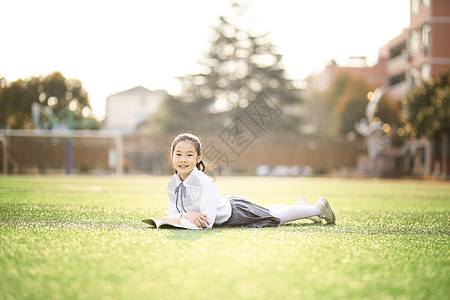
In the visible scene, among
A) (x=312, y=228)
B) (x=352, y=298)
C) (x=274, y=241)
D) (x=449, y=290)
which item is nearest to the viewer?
(x=352, y=298)

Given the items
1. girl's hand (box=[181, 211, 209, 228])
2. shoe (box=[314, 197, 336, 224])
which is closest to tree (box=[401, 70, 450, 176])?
shoe (box=[314, 197, 336, 224])

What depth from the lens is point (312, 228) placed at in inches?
173

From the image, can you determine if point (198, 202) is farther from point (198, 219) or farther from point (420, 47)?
point (420, 47)

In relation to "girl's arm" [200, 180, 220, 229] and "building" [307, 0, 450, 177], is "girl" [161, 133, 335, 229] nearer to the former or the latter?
"girl's arm" [200, 180, 220, 229]

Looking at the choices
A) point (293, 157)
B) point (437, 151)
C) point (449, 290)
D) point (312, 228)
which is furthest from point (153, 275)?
point (293, 157)

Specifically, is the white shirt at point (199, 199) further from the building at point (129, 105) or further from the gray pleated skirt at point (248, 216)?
the building at point (129, 105)

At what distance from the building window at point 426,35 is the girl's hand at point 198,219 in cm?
3151

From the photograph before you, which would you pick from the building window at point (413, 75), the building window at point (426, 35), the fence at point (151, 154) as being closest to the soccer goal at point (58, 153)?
the fence at point (151, 154)

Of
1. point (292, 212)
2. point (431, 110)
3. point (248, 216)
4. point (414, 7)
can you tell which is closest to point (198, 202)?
point (248, 216)

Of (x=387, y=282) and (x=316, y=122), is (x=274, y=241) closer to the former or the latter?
(x=387, y=282)

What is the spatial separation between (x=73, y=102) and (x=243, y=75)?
11.5m

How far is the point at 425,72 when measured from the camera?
33.8 m

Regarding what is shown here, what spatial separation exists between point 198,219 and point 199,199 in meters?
0.21

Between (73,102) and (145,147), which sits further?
(73,102)
